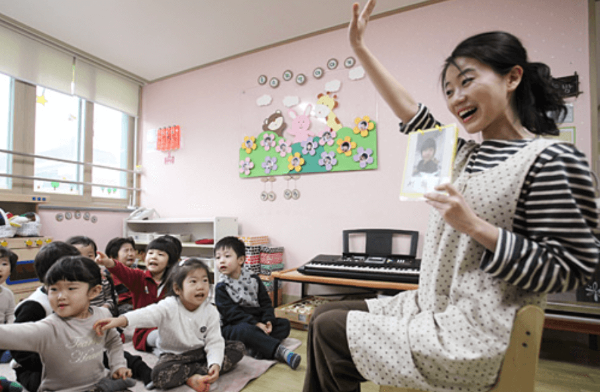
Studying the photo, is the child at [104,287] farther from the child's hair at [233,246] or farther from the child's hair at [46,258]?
the child's hair at [233,246]

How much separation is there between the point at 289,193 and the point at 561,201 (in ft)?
9.05

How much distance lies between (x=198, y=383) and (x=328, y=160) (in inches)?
84.0

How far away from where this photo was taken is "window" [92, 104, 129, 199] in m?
4.09

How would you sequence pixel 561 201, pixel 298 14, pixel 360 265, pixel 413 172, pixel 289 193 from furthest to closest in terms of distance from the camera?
pixel 289 193, pixel 298 14, pixel 360 265, pixel 413 172, pixel 561 201

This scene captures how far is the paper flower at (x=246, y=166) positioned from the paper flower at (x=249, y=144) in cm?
10

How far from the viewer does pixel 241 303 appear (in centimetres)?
228

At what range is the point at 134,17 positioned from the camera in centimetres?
310

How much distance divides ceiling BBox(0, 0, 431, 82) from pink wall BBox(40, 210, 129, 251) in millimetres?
1904

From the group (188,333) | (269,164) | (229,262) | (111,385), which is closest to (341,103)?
(269,164)

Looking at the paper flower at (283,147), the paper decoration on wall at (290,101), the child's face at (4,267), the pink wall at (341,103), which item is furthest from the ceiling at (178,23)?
the child's face at (4,267)

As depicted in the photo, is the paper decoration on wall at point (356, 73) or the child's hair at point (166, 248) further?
the paper decoration on wall at point (356, 73)

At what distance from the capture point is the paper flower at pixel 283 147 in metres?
3.34

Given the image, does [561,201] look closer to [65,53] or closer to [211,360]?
[211,360]

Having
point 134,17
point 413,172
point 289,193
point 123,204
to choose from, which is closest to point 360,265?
point 289,193
